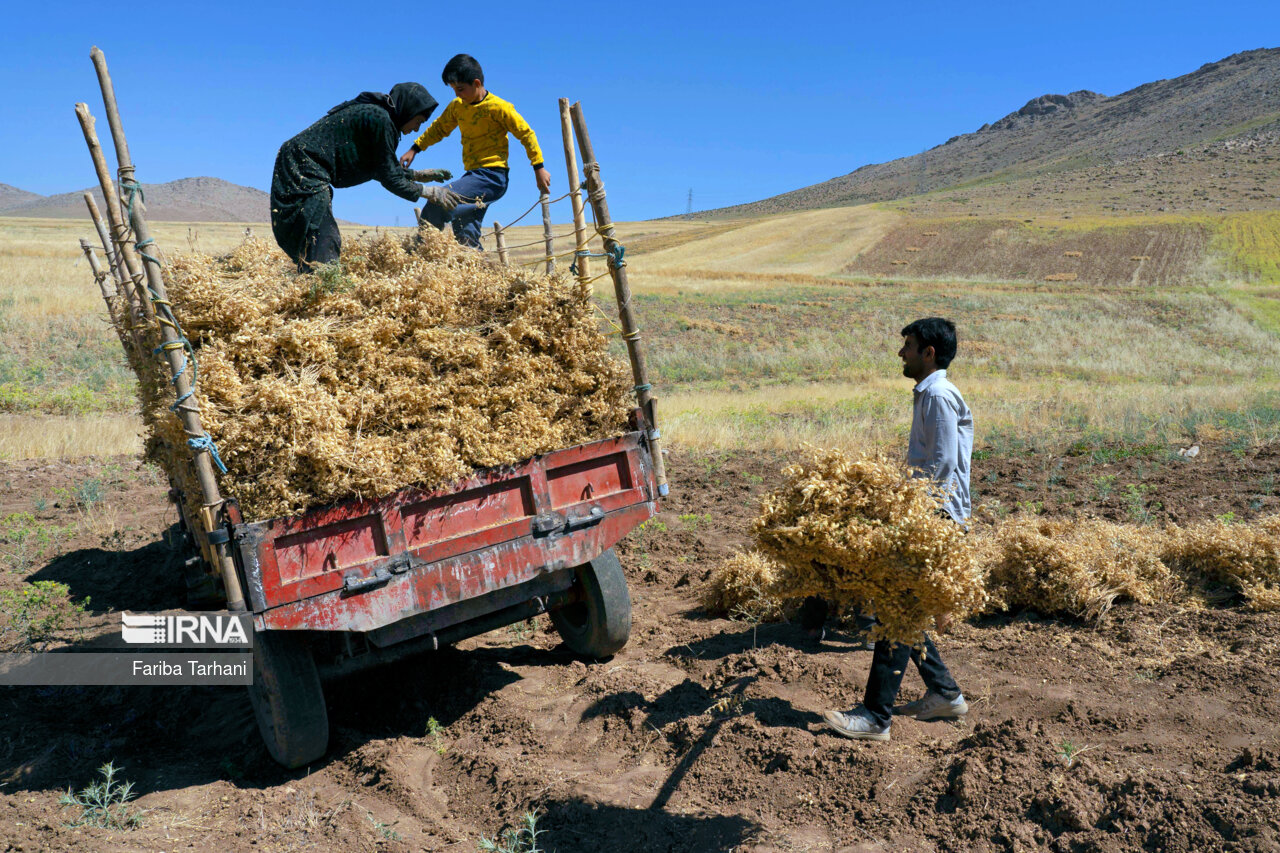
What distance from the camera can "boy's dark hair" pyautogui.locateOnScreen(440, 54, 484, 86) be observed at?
5852mm

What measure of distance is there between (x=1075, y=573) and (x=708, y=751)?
2801 mm

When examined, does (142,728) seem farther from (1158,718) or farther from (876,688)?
(1158,718)

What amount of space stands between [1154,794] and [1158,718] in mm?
942

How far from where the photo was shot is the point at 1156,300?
35844mm

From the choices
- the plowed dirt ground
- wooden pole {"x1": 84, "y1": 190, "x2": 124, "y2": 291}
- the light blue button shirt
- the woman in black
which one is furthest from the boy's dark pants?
the light blue button shirt

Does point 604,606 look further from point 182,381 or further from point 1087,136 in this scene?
point 1087,136

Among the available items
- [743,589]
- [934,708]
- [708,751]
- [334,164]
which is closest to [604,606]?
[708,751]

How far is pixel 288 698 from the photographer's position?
12.2 ft

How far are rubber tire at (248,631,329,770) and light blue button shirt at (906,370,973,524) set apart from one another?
3.02 metres

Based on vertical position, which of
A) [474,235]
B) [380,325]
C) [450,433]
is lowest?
[450,433]

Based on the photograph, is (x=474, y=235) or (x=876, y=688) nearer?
(x=876, y=688)

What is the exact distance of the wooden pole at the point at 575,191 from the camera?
4.55 m

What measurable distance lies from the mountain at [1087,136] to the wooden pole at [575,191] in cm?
12095

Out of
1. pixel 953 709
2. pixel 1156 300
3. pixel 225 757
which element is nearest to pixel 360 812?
pixel 225 757
